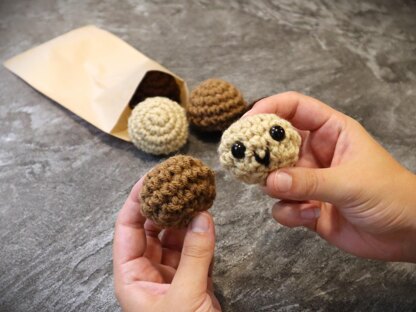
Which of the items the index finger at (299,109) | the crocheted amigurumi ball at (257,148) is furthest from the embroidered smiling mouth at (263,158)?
the index finger at (299,109)

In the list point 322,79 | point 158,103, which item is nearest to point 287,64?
point 322,79

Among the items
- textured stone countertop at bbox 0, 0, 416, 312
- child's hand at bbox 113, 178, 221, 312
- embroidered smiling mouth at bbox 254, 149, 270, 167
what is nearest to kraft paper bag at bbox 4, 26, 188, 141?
textured stone countertop at bbox 0, 0, 416, 312

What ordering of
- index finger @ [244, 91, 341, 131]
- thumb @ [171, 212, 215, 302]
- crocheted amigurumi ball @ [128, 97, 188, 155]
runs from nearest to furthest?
thumb @ [171, 212, 215, 302], index finger @ [244, 91, 341, 131], crocheted amigurumi ball @ [128, 97, 188, 155]

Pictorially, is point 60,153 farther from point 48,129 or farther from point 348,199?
point 348,199

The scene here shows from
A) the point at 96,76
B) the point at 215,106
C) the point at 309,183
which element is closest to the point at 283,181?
the point at 309,183

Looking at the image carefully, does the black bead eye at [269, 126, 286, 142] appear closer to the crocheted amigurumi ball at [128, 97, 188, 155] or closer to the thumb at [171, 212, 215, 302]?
the thumb at [171, 212, 215, 302]

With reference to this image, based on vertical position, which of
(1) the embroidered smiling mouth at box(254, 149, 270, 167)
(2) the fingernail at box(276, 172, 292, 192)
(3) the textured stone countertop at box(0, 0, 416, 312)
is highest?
(1) the embroidered smiling mouth at box(254, 149, 270, 167)
